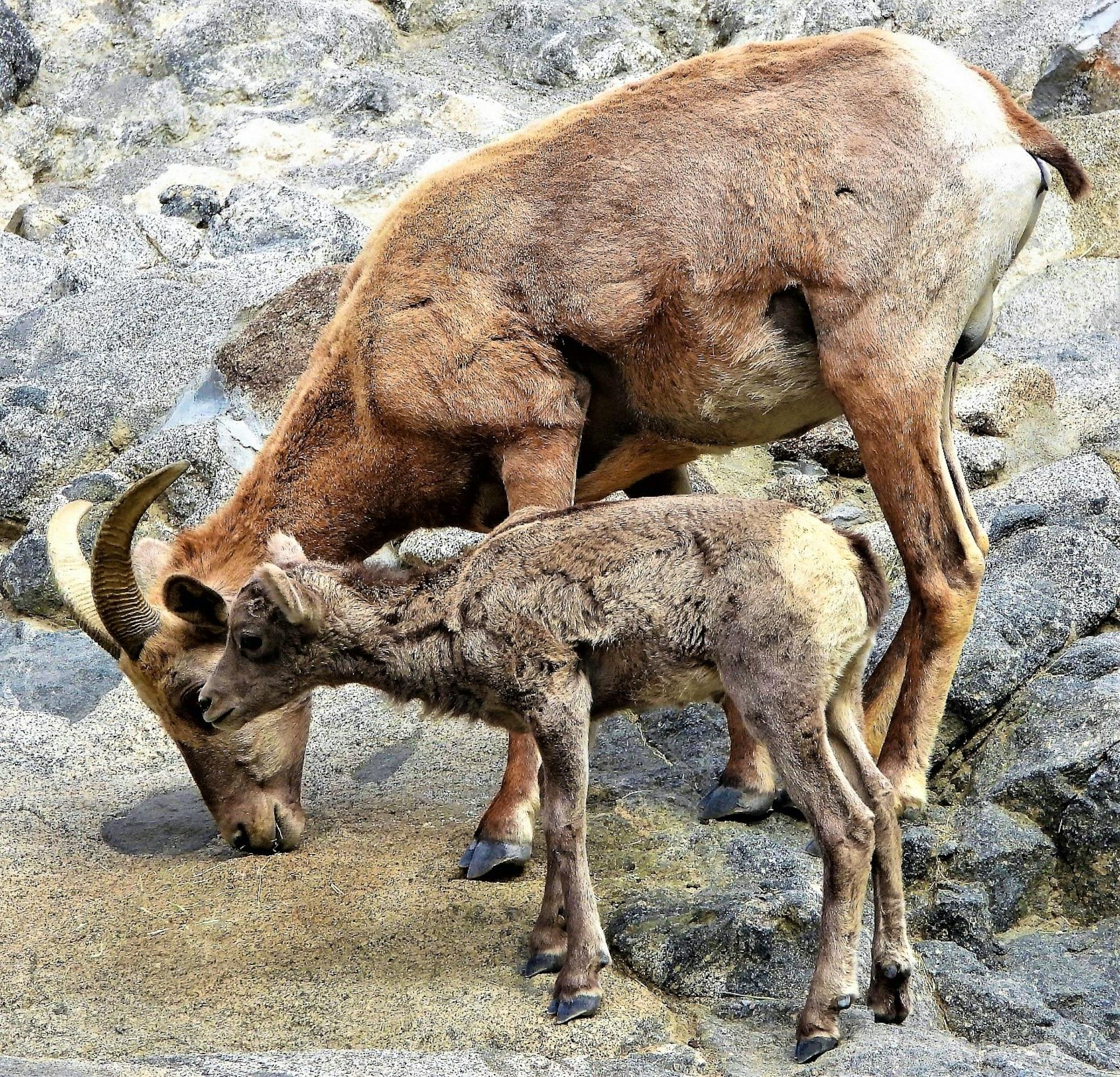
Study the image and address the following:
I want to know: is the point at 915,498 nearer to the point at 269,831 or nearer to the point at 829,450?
the point at 269,831

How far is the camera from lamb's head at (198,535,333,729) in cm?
571

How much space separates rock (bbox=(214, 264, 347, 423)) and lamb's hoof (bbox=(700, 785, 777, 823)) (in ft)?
15.5

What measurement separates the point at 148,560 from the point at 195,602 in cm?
92

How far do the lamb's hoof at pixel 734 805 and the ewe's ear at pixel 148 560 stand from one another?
2872 millimetres

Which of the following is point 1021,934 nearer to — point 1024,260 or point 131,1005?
point 131,1005

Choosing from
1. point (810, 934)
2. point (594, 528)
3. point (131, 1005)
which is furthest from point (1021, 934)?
point (131, 1005)

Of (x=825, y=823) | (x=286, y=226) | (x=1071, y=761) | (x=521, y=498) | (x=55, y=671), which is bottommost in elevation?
(x=55, y=671)

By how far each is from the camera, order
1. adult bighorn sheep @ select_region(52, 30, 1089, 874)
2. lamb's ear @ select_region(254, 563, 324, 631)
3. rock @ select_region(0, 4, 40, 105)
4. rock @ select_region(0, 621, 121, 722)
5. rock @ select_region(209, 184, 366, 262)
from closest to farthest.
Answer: lamb's ear @ select_region(254, 563, 324, 631) → adult bighorn sheep @ select_region(52, 30, 1089, 874) → rock @ select_region(0, 621, 121, 722) → rock @ select_region(209, 184, 366, 262) → rock @ select_region(0, 4, 40, 105)

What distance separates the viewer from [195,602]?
654 centimetres

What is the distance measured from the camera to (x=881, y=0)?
14570 mm

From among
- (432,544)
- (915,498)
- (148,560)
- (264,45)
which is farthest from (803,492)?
(264,45)

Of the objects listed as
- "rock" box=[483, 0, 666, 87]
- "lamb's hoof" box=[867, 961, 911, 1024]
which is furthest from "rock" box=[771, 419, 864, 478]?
"lamb's hoof" box=[867, 961, 911, 1024]

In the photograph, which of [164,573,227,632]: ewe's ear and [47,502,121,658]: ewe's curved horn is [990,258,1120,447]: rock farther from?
[47,502,121,658]: ewe's curved horn

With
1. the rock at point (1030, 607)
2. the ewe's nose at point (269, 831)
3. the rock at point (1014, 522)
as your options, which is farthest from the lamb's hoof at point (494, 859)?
the rock at point (1014, 522)
